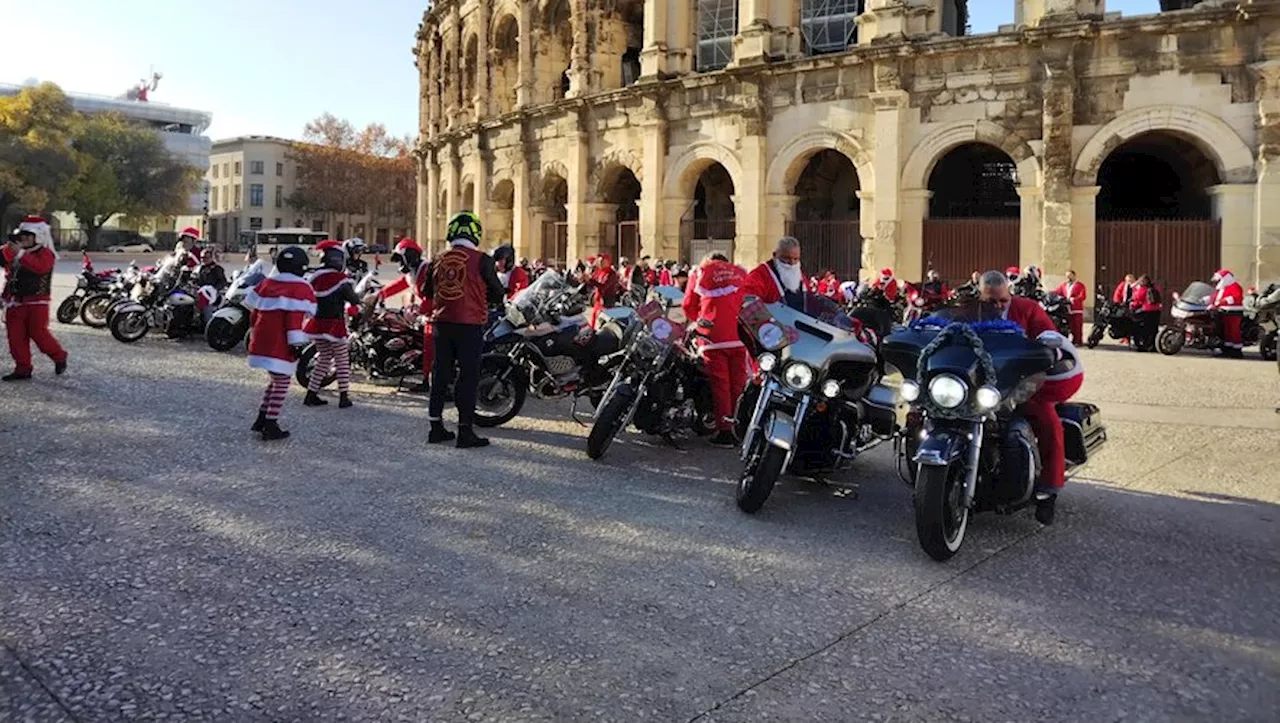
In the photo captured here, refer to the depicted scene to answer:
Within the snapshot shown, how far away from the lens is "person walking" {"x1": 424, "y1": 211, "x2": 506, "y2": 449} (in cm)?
690

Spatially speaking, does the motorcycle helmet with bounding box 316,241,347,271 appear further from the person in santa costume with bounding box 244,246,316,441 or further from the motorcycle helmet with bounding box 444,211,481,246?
the motorcycle helmet with bounding box 444,211,481,246

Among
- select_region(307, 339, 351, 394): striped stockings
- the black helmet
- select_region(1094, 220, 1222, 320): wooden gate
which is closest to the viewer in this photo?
the black helmet

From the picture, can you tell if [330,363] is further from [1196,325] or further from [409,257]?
[1196,325]

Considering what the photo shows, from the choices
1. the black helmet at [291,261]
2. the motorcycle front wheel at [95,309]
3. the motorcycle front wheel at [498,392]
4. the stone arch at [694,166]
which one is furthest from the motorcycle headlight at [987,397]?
the stone arch at [694,166]

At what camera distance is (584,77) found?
24.7m

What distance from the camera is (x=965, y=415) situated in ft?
14.7

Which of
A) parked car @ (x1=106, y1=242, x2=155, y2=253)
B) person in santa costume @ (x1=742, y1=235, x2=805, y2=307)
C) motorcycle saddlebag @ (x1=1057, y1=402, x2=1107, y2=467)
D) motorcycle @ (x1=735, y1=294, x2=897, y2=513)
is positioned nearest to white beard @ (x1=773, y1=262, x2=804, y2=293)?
person in santa costume @ (x1=742, y1=235, x2=805, y2=307)

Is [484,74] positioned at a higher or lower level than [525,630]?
higher

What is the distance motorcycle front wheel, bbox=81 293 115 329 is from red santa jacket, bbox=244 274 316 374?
9434 mm

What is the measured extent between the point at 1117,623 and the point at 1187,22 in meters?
16.6

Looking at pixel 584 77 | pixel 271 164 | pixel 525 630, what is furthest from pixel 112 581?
pixel 271 164

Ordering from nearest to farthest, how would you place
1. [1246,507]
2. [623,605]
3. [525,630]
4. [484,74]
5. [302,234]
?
[525,630] < [623,605] < [1246,507] < [484,74] < [302,234]

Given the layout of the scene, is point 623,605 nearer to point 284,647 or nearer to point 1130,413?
point 284,647

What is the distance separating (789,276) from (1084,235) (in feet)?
44.7
